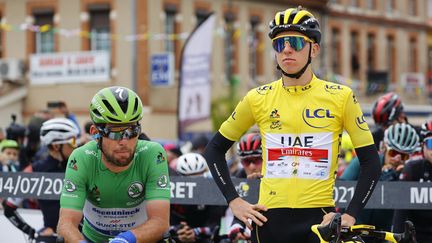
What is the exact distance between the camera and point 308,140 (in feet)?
18.7

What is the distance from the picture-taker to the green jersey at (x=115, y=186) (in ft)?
19.1

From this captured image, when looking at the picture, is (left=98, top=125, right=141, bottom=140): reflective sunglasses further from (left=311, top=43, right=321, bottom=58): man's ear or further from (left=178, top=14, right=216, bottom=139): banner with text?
(left=178, top=14, right=216, bottom=139): banner with text

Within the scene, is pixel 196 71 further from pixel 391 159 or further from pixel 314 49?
pixel 314 49

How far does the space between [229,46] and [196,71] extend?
20533 mm

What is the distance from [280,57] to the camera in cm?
571

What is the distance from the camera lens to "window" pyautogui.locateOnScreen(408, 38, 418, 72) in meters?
62.9

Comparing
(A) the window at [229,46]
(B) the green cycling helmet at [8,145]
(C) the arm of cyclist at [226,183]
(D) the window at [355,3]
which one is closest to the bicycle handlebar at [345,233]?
(C) the arm of cyclist at [226,183]

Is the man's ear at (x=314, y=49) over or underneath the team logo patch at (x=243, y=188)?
over

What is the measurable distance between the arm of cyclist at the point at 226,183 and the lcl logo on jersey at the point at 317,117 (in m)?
0.56

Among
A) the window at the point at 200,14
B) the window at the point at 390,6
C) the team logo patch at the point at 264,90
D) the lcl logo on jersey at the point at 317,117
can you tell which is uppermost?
the window at the point at 390,6

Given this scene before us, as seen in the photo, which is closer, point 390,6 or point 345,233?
point 345,233

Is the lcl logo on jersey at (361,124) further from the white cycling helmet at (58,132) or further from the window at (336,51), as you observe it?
the window at (336,51)

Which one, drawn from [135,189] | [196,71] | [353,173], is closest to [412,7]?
[196,71]

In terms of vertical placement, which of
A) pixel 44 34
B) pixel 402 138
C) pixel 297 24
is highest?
pixel 297 24
